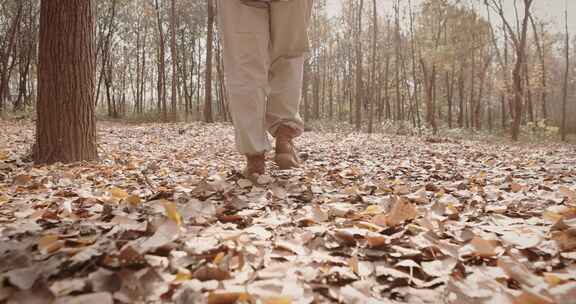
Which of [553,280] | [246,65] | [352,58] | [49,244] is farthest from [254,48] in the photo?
[352,58]

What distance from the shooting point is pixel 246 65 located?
222 centimetres

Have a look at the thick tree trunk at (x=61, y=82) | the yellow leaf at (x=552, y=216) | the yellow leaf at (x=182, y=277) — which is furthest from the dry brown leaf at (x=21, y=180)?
the yellow leaf at (x=552, y=216)

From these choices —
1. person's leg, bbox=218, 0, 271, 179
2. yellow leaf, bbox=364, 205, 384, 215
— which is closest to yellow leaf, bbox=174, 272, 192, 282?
yellow leaf, bbox=364, 205, 384, 215

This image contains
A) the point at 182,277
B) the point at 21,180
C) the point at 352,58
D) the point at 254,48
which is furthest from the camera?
the point at 352,58

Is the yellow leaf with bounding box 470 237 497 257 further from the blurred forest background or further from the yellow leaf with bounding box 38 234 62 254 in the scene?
the blurred forest background

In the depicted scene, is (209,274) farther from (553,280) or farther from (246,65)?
(246,65)

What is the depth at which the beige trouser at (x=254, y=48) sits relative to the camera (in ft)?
7.16

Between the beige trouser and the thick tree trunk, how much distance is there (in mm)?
1928

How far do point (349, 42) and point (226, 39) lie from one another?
33.5 metres

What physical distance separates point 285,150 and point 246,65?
0.69 m

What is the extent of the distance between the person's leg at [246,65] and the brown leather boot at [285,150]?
246mm

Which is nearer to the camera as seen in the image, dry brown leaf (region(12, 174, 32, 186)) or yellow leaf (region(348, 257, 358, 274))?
yellow leaf (region(348, 257, 358, 274))

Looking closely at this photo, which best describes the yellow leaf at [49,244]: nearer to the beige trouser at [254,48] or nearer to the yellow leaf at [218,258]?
the yellow leaf at [218,258]

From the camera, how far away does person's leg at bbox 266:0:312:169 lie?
2271 millimetres
